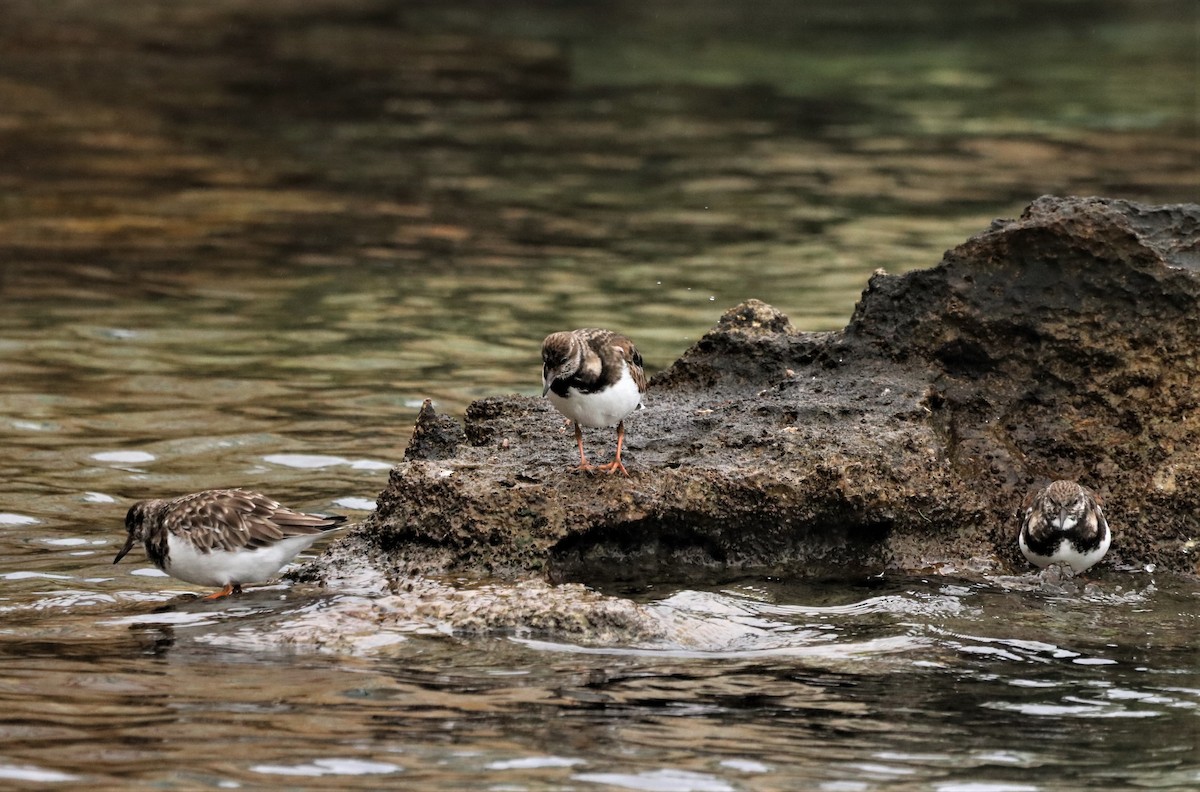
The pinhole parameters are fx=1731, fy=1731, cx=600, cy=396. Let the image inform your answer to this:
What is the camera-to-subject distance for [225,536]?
9.33 metres

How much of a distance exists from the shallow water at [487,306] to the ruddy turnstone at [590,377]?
99cm

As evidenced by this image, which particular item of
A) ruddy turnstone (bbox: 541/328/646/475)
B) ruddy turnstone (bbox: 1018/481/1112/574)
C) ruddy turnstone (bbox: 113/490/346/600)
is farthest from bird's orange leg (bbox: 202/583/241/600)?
ruddy turnstone (bbox: 1018/481/1112/574)

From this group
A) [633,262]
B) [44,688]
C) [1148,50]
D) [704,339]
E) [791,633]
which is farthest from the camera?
[1148,50]

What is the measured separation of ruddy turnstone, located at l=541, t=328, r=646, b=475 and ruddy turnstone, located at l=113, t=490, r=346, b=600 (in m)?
1.63

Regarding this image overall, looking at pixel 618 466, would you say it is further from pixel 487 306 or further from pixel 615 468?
pixel 487 306

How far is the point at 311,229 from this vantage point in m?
21.0

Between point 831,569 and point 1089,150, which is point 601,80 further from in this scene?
point 831,569

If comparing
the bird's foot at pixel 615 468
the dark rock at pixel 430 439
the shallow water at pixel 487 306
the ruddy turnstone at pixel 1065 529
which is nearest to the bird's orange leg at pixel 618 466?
the bird's foot at pixel 615 468

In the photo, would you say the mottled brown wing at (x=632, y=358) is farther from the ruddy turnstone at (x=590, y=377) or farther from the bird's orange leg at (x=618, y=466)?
the bird's orange leg at (x=618, y=466)

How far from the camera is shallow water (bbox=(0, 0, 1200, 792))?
7.34 m

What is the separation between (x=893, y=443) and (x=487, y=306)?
28.8 feet

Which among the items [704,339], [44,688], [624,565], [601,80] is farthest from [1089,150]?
[44,688]

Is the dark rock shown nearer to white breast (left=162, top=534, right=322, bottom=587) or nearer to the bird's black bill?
white breast (left=162, top=534, right=322, bottom=587)

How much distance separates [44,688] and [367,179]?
54.4 feet
